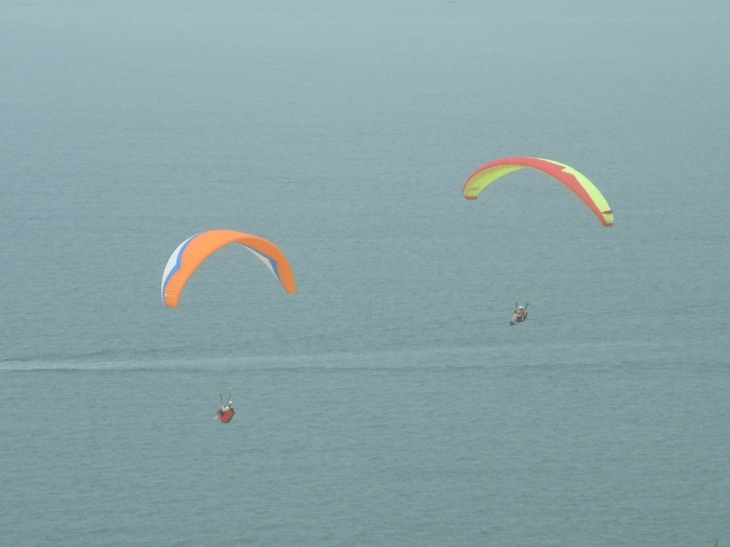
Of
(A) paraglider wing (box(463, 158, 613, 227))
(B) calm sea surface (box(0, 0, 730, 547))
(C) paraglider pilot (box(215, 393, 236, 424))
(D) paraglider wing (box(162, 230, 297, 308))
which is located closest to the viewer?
(D) paraglider wing (box(162, 230, 297, 308))

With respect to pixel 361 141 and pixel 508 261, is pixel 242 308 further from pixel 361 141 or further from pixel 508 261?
pixel 361 141

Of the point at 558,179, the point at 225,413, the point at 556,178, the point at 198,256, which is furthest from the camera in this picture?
the point at 558,179

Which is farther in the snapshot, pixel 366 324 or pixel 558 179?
pixel 366 324

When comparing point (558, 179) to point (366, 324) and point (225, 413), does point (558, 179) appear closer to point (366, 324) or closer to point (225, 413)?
point (225, 413)

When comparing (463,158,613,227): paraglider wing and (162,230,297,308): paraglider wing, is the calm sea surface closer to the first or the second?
(162,230,297,308): paraglider wing

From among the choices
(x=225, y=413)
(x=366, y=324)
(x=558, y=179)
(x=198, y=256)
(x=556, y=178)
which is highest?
(x=366, y=324)

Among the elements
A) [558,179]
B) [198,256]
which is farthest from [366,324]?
[198,256]

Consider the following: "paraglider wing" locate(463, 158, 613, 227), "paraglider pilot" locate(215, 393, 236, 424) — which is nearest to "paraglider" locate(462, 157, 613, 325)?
"paraglider wing" locate(463, 158, 613, 227)

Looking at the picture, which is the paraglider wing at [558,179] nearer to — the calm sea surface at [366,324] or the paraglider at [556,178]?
the paraglider at [556,178]
